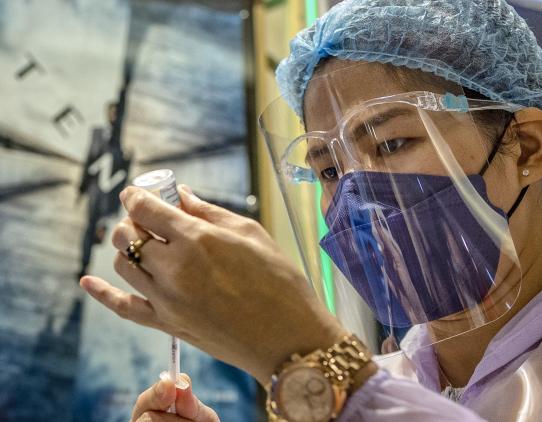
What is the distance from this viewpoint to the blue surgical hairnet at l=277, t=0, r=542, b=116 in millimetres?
1250

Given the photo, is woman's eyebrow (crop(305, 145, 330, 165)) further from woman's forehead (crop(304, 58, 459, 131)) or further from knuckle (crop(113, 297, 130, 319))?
knuckle (crop(113, 297, 130, 319))

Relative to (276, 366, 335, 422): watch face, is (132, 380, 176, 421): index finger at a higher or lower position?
lower

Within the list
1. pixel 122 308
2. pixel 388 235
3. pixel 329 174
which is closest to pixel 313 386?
pixel 122 308

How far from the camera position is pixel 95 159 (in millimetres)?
2361

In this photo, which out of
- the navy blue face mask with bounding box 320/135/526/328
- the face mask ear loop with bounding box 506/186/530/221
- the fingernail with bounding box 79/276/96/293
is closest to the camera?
the fingernail with bounding box 79/276/96/293

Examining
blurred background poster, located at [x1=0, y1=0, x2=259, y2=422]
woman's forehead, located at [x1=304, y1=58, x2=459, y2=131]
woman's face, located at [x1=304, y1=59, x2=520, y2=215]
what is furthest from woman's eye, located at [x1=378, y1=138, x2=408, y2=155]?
blurred background poster, located at [x1=0, y1=0, x2=259, y2=422]

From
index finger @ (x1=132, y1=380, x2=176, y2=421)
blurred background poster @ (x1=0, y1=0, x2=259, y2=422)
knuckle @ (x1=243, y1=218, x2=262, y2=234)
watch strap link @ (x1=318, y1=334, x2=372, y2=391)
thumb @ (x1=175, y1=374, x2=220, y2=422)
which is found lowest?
blurred background poster @ (x1=0, y1=0, x2=259, y2=422)

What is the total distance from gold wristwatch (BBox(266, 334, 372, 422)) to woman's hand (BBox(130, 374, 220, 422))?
0.44 meters

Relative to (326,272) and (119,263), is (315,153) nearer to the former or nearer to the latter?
(326,272)

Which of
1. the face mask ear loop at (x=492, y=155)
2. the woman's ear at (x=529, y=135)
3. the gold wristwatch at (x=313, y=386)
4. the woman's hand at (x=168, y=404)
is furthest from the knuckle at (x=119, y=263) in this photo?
the woman's ear at (x=529, y=135)

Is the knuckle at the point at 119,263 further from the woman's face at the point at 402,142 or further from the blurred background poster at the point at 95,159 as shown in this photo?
the blurred background poster at the point at 95,159

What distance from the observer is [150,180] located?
0.87m

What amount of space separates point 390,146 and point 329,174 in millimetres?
178

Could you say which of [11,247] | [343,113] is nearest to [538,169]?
[343,113]
